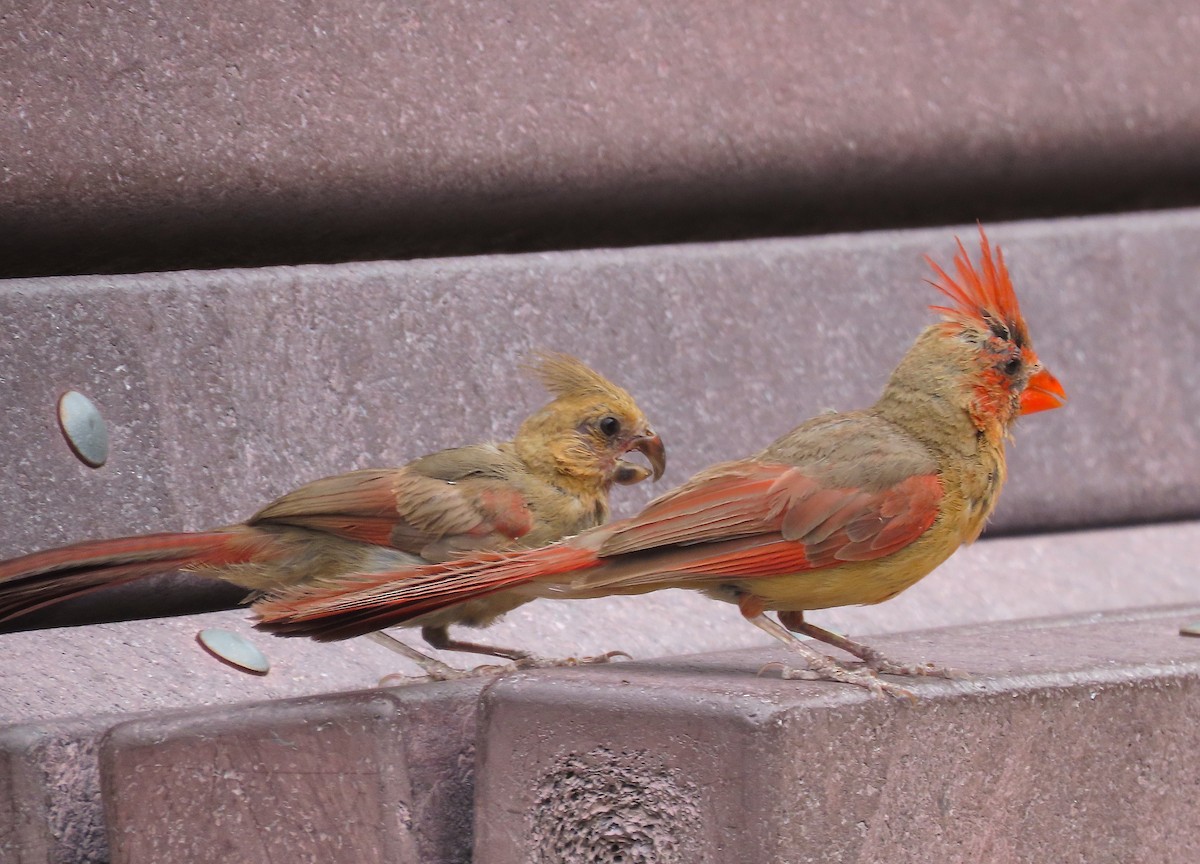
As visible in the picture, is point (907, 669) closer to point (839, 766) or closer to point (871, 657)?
point (871, 657)

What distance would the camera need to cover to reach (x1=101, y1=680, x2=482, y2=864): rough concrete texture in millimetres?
2748

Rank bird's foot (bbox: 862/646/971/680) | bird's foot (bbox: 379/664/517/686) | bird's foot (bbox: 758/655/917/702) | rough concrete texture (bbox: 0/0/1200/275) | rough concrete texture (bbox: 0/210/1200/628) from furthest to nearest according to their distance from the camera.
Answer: rough concrete texture (bbox: 0/0/1200/275)
rough concrete texture (bbox: 0/210/1200/628)
bird's foot (bbox: 379/664/517/686)
bird's foot (bbox: 862/646/971/680)
bird's foot (bbox: 758/655/917/702)

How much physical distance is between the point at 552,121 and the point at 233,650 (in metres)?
1.72

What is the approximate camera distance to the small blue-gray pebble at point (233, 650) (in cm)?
320

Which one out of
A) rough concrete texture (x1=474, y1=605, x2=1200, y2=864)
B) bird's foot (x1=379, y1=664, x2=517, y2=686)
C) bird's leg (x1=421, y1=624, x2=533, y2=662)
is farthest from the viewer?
bird's leg (x1=421, y1=624, x2=533, y2=662)

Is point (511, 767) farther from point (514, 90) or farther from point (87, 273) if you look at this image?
point (514, 90)

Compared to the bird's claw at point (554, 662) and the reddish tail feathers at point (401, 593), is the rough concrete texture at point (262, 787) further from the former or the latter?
the bird's claw at point (554, 662)

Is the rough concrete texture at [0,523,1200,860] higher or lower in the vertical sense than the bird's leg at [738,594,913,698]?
lower

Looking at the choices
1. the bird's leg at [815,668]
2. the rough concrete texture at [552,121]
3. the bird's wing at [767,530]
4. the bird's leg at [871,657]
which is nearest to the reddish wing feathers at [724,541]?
the bird's wing at [767,530]

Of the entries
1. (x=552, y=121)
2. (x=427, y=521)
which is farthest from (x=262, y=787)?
(x=552, y=121)

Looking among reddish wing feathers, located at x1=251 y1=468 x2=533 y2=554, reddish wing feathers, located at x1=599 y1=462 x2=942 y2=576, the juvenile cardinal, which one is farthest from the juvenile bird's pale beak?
reddish wing feathers, located at x1=599 y1=462 x2=942 y2=576

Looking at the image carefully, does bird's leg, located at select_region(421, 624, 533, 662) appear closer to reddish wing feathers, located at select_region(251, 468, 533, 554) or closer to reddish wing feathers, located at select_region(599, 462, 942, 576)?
reddish wing feathers, located at select_region(251, 468, 533, 554)

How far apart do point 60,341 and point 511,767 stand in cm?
155

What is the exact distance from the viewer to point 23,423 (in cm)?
351
